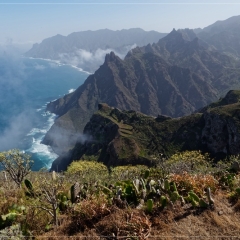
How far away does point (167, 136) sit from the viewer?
12238 centimetres

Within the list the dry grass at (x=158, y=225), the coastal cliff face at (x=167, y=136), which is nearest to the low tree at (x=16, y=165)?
the dry grass at (x=158, y=225)

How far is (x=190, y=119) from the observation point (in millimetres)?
126125

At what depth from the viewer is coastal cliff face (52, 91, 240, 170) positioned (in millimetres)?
106125

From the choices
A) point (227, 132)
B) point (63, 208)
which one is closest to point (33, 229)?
A: point (63, 208)

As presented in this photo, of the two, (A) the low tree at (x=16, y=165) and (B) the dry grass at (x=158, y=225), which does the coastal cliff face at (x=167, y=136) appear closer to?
(A) the low tree at (x=16, y=165)

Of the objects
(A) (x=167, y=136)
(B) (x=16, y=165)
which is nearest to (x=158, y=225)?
(B) (x=16, y=165)

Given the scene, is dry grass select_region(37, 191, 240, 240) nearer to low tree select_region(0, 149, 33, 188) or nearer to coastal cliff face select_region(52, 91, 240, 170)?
low tree select_region(0, 149, 33, 188)

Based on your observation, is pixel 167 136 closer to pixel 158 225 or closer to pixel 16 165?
pixel 16 165

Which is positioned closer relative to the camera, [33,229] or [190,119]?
[33,229]

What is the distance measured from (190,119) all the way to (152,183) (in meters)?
119

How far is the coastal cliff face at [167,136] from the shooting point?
106 metres

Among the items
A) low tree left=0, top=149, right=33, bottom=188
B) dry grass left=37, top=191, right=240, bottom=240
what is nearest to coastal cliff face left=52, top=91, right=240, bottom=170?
low tree left=0, top=149, right=33, bottom=188

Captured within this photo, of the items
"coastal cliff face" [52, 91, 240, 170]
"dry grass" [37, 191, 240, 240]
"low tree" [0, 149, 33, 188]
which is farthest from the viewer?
"coastal cliff face" [52, 91, 240, 170]

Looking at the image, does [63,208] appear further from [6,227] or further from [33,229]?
[6,227]
